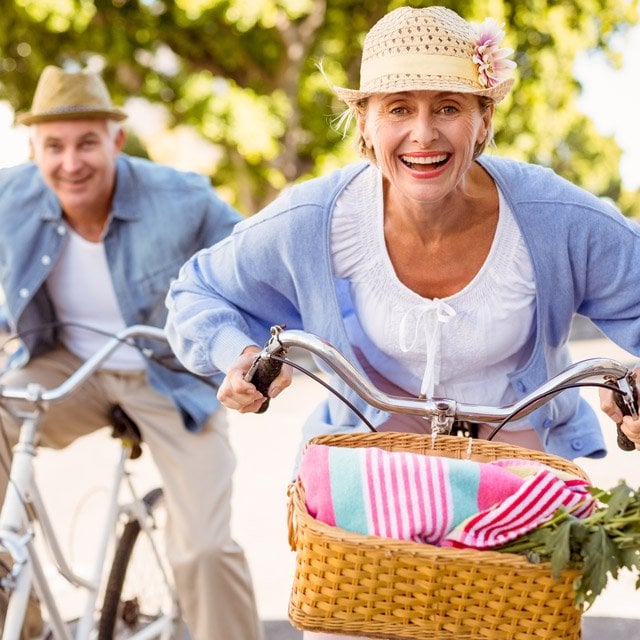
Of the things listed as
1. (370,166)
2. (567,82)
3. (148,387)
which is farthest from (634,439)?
(567,82)

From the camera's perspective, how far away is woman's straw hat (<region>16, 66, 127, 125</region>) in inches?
148

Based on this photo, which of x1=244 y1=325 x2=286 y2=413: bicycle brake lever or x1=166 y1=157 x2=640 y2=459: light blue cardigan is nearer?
x1=244 y1=325 x2=286 y2=413: bicycle brake lever

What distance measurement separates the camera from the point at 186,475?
3.65 m

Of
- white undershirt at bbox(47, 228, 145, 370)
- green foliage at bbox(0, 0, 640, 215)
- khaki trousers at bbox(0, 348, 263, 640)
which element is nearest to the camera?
khaki trousers at bbox(0, 348, 263, 640)

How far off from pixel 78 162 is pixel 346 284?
150 cm

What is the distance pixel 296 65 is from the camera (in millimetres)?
12406

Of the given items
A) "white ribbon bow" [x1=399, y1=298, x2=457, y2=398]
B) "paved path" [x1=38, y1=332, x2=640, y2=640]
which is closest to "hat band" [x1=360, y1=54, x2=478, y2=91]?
"white ribbon bow" [x1=399, y1=298, x2=457, y2=398]

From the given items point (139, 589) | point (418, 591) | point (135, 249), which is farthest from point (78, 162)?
point (418, 591)

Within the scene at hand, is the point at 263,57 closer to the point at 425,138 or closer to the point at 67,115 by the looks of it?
the point at 67,115

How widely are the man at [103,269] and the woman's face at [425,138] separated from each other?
153cm

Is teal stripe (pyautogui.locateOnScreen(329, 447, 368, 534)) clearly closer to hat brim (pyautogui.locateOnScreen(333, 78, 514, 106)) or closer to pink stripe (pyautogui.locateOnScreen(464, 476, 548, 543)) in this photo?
pink stripe (pyautogui.locateOnScreen(464, 476, 548, 543))

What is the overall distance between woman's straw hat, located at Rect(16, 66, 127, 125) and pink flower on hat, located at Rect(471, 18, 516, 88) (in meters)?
1.80

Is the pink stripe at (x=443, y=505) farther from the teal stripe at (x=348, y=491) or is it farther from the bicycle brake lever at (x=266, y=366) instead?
the bicycle brake lever at (x=266, y=366)

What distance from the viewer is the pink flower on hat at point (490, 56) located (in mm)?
2314
